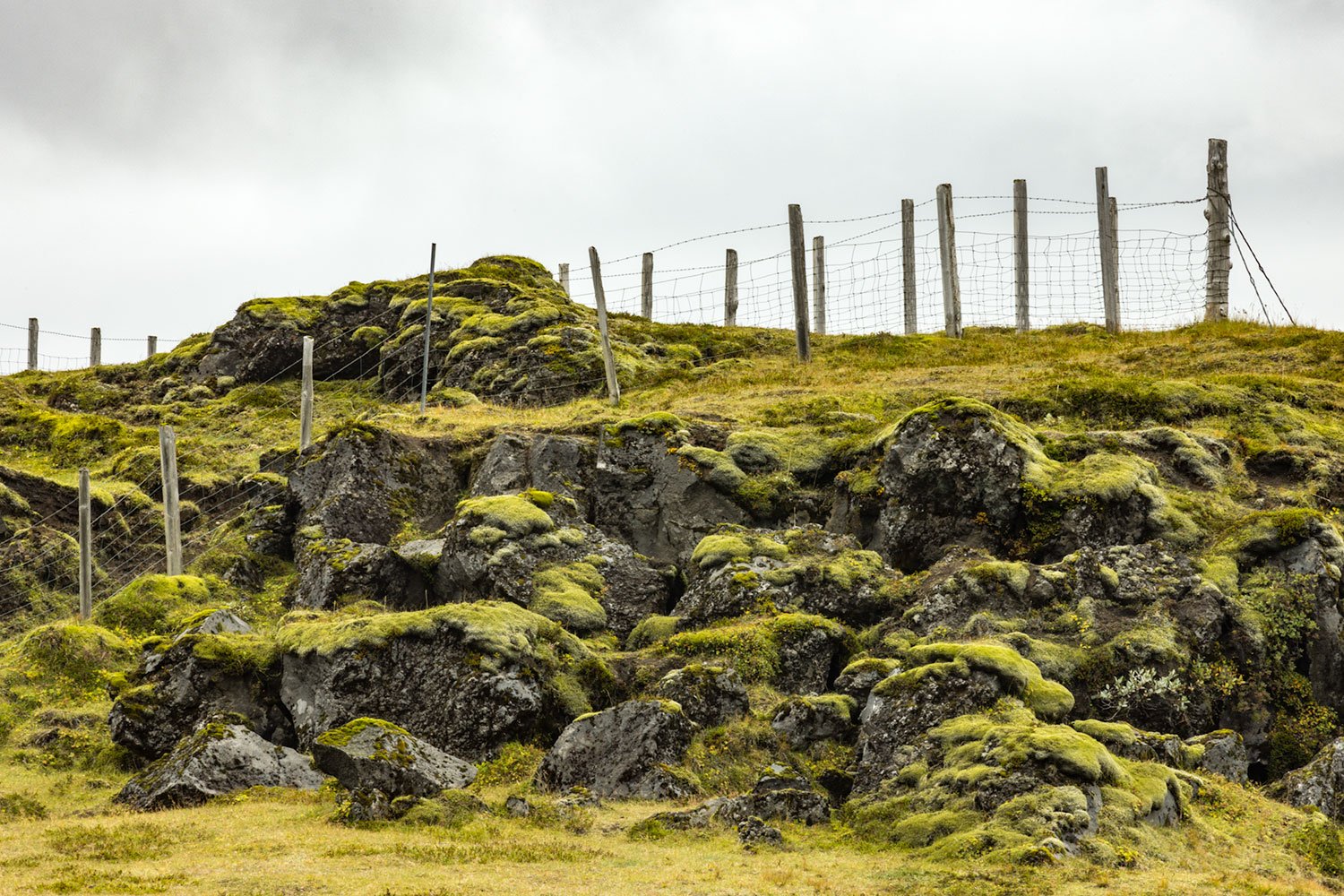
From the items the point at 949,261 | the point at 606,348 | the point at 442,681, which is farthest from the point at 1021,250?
the point at 442,681

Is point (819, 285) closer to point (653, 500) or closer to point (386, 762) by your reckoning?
point (653, 500)

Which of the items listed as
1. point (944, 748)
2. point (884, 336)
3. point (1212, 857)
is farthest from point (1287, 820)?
point (884, 336)

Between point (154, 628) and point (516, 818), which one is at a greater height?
point (154, 628)

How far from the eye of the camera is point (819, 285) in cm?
4206

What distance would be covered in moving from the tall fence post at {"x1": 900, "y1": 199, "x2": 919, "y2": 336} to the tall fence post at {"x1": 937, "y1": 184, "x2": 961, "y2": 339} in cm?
154

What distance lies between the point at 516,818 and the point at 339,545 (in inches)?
385

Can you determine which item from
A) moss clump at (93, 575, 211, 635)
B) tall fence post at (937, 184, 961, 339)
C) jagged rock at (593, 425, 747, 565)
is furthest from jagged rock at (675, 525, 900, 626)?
tall fence post at (937, 184, 961, 339)

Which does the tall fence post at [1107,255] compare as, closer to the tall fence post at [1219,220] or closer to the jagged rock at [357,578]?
the tall fence post at [1219,220]

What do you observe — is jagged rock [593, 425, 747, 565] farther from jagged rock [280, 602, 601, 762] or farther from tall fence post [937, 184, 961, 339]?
tall fence post [937, 184, 961, 339]

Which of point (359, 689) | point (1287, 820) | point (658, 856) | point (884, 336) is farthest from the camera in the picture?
point (884, 336)

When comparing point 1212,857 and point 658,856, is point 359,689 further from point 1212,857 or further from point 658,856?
point 1212,857

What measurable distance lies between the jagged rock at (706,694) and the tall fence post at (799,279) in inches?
710

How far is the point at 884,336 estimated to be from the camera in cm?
3706

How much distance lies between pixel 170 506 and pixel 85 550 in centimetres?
199
